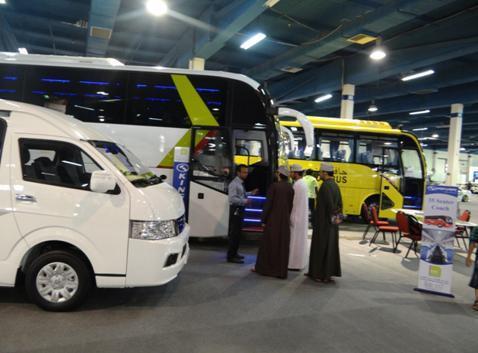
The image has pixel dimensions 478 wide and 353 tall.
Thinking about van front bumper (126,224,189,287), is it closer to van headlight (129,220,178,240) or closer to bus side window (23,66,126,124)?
van headlight (129,220,178,240)

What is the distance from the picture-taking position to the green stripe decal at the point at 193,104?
8227 millimetres

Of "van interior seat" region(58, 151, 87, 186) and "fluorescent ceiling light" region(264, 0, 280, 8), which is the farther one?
"fluorescent ceiling light" region(264, 0, 280, 8)

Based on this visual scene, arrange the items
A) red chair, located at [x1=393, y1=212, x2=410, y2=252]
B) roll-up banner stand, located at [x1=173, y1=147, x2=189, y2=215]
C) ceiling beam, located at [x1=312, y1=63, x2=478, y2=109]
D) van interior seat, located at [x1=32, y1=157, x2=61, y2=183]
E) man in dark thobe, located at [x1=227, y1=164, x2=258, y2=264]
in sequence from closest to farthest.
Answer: van interior seat, located at [x1=32, y1=157, x2=61, y2=183] < man in dark thobe, located at [x1=227, y1=164, x2=258, y2=264] < roll-up banner stand, located at [x1=173, y1=147, x2=189, y2=215] < red chair, located at [x1=393, y1=212, x2=410, y2=252] < ceiling beam, located at [x1=312, y1=63, x2=478, y2=109]

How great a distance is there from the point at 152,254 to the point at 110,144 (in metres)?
1.64

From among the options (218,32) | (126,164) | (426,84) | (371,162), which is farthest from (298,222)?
(426,84)

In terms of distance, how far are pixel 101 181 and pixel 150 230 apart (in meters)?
0.77

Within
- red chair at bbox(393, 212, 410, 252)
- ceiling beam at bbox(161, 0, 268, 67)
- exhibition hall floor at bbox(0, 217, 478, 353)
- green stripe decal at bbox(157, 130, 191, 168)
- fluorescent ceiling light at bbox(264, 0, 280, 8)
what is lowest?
exhibition hall floor at bbox(0, 217, 478, 353)

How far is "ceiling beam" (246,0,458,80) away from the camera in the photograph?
33.1 ft

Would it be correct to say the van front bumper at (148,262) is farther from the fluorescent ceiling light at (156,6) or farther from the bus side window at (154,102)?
the fluorescent ceiling light at (156,6)

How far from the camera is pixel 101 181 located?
4.17 meters

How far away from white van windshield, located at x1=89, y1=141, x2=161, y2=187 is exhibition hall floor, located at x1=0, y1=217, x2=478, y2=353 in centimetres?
151

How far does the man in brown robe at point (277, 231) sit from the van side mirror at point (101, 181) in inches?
116

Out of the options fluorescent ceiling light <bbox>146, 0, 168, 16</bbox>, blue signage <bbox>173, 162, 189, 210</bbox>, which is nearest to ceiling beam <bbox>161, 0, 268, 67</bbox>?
fluorescent ceiling light <bbox>146, 0, 168, 16</bbox>

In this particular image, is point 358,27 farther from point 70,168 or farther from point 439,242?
point 70,168
